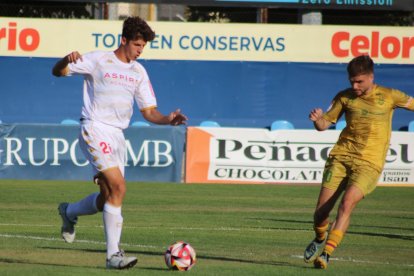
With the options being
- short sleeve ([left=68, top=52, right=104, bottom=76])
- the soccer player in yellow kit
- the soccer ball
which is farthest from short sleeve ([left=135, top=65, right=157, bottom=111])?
the soccer player in yellow kit

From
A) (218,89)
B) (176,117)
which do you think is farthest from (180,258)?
(218,89)

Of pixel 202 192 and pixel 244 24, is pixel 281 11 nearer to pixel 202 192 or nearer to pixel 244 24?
pixel 244 24

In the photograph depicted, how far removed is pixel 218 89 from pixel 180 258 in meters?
19.8

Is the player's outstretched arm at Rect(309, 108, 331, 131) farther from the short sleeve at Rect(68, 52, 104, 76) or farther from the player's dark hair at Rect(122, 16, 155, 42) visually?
the short sleeve at Rect(68, 52, 104, 76)

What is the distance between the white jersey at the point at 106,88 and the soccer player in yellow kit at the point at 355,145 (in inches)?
74.2

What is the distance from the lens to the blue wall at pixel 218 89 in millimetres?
28922

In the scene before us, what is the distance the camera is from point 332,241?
1030cm

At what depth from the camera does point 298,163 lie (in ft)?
80.4

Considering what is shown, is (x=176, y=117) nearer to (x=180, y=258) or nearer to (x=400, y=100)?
(x=180, y=258)

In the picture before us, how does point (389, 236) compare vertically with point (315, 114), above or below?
below

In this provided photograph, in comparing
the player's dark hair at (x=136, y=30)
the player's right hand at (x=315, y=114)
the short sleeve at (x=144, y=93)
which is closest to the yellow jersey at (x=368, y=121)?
the player's right hand at (x=315, y=114)

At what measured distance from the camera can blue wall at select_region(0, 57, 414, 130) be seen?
1139 inches

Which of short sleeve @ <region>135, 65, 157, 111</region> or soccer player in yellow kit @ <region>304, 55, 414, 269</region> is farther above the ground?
short sleeve @ <region>135, 65, 157, 111</region>

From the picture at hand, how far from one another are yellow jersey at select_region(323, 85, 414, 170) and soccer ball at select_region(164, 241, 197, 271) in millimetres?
1944
